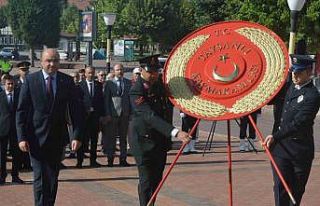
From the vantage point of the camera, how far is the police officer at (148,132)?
21.5 ft

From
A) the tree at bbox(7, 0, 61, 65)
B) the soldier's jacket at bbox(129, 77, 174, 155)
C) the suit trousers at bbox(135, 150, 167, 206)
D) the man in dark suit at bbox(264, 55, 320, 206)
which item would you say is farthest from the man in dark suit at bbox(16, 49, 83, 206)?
the tree at bbox(7, 0, 61, 65)

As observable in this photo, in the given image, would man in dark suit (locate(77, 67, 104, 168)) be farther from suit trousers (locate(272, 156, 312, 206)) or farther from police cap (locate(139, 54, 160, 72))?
suit trousers (locate(272, 156, 312, 206))

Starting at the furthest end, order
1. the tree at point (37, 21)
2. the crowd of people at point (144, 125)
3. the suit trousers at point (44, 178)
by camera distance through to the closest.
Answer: the tree at point (37, 21), the suit trousers at point (44, 178), the crowd of people at point (144, 125)

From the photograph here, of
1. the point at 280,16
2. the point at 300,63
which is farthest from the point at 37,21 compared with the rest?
the point at 300,63

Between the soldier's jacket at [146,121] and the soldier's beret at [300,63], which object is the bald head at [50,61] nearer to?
the soldier's jacket at [146,121]

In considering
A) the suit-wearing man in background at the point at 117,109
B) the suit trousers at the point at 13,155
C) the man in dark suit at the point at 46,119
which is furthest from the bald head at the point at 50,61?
the suit-wearing man in background at the point at 117,109

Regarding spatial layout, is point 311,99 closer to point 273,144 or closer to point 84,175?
point 273,144

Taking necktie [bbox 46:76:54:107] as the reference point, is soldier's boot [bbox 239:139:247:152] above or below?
below

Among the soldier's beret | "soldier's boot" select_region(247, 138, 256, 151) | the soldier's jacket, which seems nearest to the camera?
the soldier's beret

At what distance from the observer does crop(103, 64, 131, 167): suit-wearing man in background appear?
11506 mm

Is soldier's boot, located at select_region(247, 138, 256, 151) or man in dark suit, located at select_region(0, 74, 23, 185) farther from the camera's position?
soldier's boot, located at select_region(247, 138, 256, 151)

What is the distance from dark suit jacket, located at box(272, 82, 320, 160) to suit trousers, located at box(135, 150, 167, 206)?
1.21 metres

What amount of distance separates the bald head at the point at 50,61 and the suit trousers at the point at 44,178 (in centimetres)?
92

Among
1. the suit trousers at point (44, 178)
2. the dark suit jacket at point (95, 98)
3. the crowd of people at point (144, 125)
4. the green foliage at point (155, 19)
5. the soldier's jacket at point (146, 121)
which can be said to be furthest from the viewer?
the green foliage at point (155, 19)
